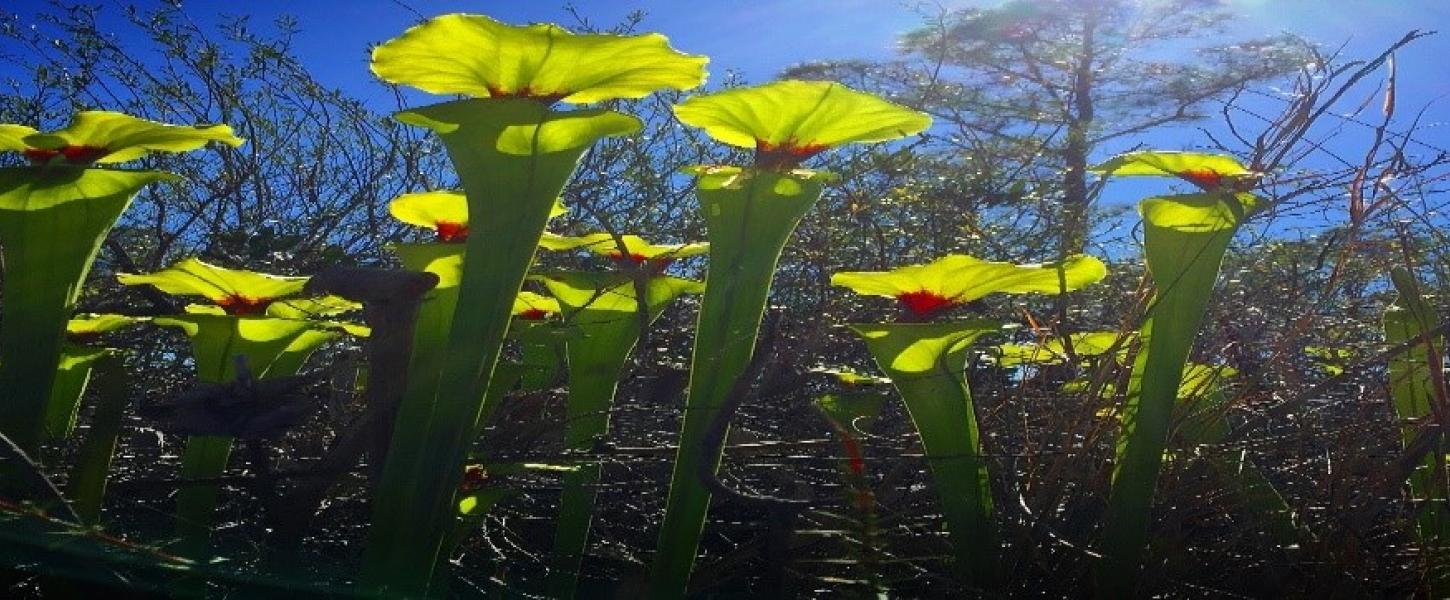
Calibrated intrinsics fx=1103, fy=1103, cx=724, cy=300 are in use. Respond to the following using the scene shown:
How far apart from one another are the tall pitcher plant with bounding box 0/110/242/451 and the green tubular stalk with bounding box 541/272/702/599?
1.16 feet

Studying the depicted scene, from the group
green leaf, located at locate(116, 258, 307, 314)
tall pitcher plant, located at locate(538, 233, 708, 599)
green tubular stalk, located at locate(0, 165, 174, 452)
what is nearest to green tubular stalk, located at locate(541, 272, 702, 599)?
tall pitcher plant, located at locate(538, 233, 708, 599)

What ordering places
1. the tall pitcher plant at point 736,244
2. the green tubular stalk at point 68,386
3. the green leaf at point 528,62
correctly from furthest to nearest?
the green tubular stalk at point 68,386 → the tall pitcher plant at point 736,244 → the green leaf at point 528,62

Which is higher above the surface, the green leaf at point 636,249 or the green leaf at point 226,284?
the green leaf at point 636,249

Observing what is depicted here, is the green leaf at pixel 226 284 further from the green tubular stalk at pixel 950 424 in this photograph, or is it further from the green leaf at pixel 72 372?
the green tubular stalk at pixel 950 424

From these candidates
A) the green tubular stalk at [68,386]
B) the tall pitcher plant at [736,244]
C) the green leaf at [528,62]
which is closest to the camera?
the green leaf at [528,62]

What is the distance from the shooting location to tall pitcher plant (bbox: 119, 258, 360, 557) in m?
1.08

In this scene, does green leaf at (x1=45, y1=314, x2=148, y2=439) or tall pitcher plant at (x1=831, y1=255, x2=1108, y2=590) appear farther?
green leaf at (x1=45, y1=314, x2=148, y2=439)

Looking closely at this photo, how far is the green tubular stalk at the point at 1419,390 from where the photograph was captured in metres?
Answer: 1.14

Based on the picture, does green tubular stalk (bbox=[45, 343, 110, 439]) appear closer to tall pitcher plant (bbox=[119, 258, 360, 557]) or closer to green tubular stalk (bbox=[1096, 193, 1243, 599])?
tall pitcher plant (bbox=[119, 258, 360, 557])

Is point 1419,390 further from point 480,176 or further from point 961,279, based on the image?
point 480,176

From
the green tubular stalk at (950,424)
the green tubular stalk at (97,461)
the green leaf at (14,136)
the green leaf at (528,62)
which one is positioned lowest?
the green tubular stalk at (97,461)

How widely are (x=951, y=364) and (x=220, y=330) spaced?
2.35 ft

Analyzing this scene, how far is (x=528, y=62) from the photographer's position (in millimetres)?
835

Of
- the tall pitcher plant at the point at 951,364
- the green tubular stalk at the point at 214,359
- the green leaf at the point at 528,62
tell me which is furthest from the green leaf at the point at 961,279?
the green tubular stalk at the point at 214,359
